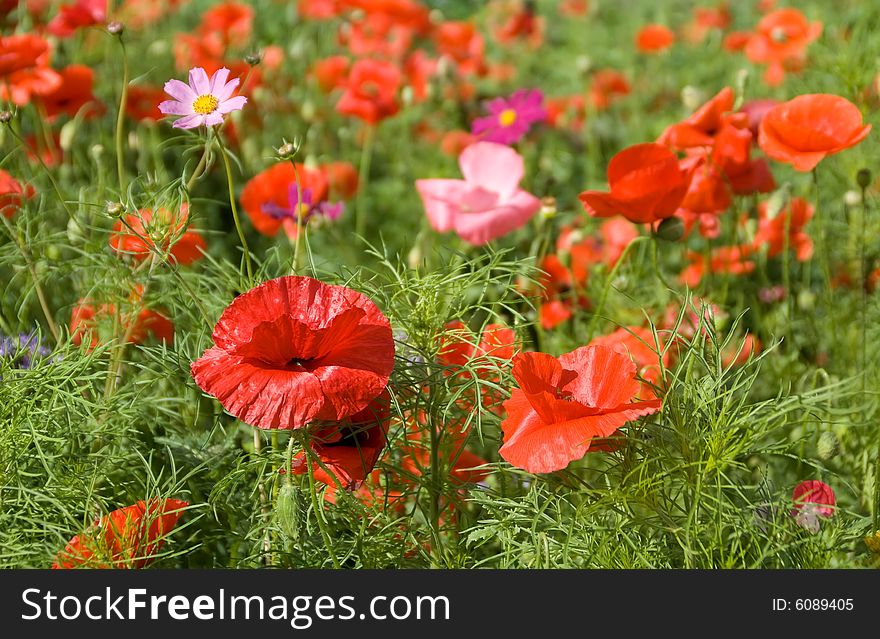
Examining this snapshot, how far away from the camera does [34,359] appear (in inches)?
40.7

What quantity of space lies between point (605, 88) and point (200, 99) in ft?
6.05

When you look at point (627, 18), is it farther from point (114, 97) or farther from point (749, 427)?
point (749, 427)

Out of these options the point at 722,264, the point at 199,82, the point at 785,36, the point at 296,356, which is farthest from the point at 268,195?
the point at 785,36

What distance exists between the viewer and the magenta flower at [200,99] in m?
0.89

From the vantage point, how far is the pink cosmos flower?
1.37 metres

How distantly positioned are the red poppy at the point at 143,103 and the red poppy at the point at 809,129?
1075 mm

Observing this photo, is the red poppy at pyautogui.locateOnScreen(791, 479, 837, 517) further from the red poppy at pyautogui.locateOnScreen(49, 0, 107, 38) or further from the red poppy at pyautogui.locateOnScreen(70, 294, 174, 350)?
the red poppy at pyautogui.locateOnScreen(49, 0, 107, 38)

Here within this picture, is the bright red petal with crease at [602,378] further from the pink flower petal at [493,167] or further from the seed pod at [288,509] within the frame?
the pink flower petal at [493,167]

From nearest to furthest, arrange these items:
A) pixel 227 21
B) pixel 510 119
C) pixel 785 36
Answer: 1. pixel 510 119
2. pixel 785 36
3. pixel 227 21

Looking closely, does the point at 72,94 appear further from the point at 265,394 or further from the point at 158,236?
the point at 265,394

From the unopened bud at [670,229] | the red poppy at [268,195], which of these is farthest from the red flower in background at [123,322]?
the unopened bud at [670,229]

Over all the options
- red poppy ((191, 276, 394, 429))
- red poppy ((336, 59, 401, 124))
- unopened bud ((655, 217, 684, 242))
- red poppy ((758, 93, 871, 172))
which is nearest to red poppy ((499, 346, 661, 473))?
Result: red poppy ((191, 276, 394, 429))

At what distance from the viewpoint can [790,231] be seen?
166cm

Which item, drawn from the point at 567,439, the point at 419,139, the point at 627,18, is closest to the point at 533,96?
the point at 419,139
